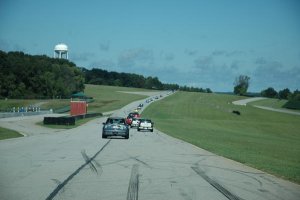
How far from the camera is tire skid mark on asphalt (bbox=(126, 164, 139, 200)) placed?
11.9m

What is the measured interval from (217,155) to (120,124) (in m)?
14.1

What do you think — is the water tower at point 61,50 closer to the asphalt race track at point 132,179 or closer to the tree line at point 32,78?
the tree line at point 32,78

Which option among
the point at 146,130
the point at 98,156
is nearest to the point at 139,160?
the point at 98,156

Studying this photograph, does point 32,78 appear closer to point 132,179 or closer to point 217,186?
point 132,179

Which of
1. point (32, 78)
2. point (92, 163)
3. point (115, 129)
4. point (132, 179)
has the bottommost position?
point (115, 129)

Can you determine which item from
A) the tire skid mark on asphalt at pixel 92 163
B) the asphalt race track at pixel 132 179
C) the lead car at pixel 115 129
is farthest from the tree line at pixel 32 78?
the asphalt race track at pixel 132 179

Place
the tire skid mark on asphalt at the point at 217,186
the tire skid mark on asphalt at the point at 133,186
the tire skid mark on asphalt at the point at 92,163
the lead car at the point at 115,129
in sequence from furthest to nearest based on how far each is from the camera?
the lead car at the point at 115,129 < the tire skid mark on asphalt at the point at 92,163 < the tire skid mark on asphalt at the point at 217,186 < the tire skid mark on asphalt at the point at 133,186

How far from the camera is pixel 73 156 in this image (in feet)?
71.5

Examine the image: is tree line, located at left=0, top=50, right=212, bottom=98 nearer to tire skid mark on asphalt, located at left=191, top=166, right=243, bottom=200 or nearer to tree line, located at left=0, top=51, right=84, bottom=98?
tree line, located at left=0, top=51, right=84, bottom=98

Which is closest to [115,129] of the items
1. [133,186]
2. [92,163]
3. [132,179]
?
[92,163]

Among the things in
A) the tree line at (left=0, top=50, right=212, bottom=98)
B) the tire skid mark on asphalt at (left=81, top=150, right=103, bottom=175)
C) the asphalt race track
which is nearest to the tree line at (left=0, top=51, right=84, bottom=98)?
the tree line at (left=0, top=50, right=212, bottom=98)

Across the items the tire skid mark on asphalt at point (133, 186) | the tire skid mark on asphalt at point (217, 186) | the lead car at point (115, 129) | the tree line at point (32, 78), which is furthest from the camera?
the tree line at point (32, 78)

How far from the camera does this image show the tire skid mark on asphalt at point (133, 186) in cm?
1192

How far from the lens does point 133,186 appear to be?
44.3 feet
